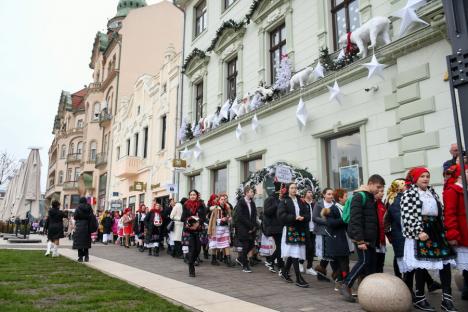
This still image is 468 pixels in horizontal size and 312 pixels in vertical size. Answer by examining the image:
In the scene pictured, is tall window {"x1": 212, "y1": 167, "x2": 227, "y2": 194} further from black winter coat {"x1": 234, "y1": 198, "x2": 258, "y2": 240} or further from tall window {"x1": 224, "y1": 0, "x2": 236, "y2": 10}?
black winter coat {"x1": 234, "y1": 198, "x2": 258, "y2": 240}

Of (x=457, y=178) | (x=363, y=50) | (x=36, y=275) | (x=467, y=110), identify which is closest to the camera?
(x=467, y=110)

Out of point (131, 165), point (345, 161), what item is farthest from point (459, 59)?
point (131, 165)

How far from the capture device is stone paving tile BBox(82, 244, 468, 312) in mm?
5859

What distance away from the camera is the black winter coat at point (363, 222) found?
6.01 meters

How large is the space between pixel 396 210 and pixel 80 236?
8781 mm

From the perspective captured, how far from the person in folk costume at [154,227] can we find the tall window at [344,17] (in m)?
7.96

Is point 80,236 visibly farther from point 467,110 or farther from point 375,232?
point 467,110

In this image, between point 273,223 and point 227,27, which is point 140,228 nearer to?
point 273,223

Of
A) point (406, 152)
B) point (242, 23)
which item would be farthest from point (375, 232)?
point (242, 23)

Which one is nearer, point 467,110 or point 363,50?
point 467,110

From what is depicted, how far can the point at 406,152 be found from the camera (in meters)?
9.45

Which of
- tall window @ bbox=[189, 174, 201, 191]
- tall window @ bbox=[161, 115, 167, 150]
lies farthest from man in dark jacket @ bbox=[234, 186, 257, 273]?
tall window @ bbox=[161, 115, 167, 150]

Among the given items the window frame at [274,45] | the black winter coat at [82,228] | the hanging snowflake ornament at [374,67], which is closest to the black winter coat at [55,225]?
the black winter coat at [82,228]

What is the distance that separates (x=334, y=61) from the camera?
11953 mm
